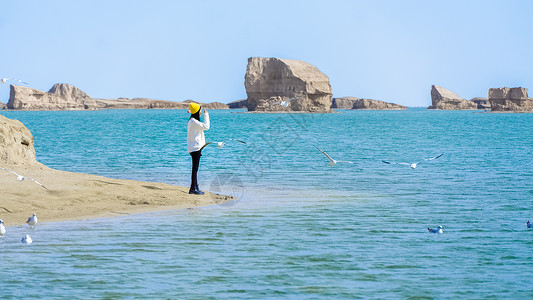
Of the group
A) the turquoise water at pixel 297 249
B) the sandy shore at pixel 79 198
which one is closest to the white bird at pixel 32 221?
the turquoise water at pixel 297 249

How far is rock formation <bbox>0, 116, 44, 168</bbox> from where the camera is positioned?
66.9 feet

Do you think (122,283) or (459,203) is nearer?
(122,283)

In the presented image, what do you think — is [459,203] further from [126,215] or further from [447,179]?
[126,215]

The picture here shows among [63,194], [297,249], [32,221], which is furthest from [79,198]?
[297,249]

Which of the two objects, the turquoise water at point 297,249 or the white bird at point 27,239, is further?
the white bird at point 27,239

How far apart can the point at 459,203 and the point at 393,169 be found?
11581 mm

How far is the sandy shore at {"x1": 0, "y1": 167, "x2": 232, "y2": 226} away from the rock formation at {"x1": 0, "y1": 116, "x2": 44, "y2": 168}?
676mm

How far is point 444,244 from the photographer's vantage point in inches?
546

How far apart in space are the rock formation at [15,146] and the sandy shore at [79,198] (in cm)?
68

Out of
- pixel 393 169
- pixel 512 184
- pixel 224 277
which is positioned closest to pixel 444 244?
pixel 224 277

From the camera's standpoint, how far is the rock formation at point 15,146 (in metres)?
20.4

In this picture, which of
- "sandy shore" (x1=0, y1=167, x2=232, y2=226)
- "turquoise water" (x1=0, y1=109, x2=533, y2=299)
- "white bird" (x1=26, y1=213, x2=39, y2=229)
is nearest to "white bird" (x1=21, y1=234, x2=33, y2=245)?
"turquoise water" (x1=0, y1=109, x2=533, y2=299)

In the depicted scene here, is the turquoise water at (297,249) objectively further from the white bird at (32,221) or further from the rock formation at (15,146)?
the rock formation at (15,146)

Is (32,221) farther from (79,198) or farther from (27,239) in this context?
(79,198)
